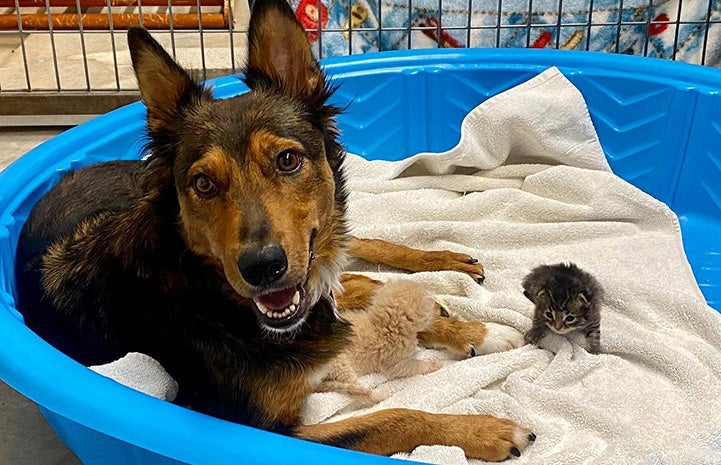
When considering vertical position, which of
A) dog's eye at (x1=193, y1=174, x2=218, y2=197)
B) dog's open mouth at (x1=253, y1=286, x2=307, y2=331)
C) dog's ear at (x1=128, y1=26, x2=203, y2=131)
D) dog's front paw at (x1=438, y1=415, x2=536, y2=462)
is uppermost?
dog's ear at (x1=128, y1=26, x2=203, y2=131)

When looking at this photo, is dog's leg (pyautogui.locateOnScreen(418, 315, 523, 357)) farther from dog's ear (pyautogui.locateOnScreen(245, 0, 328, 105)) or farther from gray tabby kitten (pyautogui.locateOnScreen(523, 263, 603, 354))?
dog's ear (pyautogui.locateOnScreen(245, 0, 328, 105))

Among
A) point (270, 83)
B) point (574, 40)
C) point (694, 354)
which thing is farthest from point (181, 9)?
point (694, 354)

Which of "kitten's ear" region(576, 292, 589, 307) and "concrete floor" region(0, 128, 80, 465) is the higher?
"kitten's ear" region(576, 292, 589, 307)

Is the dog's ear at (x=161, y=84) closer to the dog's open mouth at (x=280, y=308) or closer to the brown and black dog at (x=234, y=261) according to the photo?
the brown and black dog at (x=234, y=261)

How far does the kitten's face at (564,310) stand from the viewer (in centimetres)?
238

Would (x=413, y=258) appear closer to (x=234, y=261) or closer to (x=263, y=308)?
(x=263, y=308)

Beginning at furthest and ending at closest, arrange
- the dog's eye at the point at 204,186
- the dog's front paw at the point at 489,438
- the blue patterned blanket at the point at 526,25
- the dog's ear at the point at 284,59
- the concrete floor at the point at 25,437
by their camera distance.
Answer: the blue patterned blanket at the point at 526,25, the concrete floor at the point at 25,437, the dog's front paw at the point at 489,438, the dog's ear at the point at 284,59, the dog's eye at the point at 204,186

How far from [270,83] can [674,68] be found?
218 cm

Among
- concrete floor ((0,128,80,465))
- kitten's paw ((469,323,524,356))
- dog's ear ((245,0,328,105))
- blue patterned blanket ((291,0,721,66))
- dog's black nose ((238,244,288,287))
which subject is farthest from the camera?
blue patterned blanket ((291,0,721,66))

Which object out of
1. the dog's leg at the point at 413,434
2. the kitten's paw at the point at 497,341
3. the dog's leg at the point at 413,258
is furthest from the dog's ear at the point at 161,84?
the kitten's paw at the point at 497,341

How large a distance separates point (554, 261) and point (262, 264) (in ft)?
5.63

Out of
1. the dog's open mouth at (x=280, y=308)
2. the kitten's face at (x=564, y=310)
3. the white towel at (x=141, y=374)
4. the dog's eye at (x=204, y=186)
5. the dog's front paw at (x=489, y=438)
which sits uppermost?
the dog's eye at (x=204, y=186)

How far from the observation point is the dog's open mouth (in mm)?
1863

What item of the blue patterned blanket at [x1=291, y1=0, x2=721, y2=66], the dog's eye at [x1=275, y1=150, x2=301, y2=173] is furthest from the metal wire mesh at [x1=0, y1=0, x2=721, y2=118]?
the dog's eye at [x1=275, y1=150, x2=301, y2=173]
